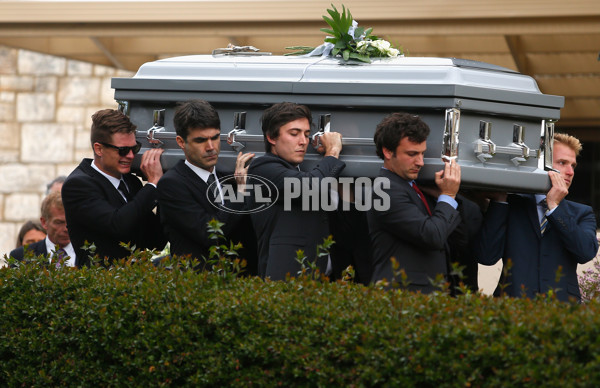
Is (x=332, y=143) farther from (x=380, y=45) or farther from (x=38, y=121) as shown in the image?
(x=38, y=121)

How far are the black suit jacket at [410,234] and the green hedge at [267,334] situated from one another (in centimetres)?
59

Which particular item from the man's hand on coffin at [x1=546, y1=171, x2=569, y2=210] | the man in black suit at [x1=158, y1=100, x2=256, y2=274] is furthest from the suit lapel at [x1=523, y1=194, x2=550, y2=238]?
the man in black suit at [x1=158, y1=100, x2=256, y2=274]

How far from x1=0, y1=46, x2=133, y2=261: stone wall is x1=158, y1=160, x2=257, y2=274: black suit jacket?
5933 mm

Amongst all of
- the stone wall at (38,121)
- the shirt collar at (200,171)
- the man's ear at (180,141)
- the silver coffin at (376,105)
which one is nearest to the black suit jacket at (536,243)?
the silver coffin at (376,105)

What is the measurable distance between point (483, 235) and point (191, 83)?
70.3 inches

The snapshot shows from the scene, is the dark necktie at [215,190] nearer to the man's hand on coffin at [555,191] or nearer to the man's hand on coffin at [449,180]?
the man's hand on coffin at [449,180]

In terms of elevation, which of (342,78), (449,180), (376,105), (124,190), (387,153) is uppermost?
(342,78)

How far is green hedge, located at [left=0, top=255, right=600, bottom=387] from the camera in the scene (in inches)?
114

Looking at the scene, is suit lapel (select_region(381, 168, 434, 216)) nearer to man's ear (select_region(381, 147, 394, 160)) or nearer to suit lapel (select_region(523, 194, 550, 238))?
man's ear (select_region(381, 147, 394, 160))

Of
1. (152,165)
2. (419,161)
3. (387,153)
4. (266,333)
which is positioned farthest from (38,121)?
(266,333)

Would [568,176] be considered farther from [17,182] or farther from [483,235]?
[17,182]

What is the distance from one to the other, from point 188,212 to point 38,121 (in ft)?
20.9

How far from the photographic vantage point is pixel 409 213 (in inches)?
160

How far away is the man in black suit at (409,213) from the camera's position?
4062 mm
